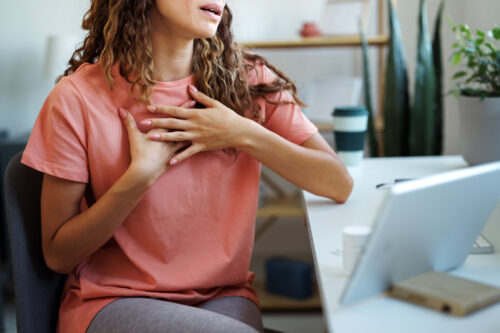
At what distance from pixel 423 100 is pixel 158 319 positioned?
140 centimetres

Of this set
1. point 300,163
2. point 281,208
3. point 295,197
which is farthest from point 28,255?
point 295,197

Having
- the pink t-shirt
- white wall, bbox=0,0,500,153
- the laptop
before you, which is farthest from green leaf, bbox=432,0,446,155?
the laptop

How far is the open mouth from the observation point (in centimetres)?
111

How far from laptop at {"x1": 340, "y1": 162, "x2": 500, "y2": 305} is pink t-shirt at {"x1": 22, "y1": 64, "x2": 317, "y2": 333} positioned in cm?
48

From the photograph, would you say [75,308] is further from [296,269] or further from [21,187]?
[296,269]

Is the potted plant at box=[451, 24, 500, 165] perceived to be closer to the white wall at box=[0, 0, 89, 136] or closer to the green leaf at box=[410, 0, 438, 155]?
the green leaf at box=[410, 0, 438, 155]

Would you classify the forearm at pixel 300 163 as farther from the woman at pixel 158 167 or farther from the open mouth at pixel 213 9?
the open mouth at pixel 213 9

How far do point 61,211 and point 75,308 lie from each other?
0.60 feet

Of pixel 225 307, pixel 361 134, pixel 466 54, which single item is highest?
pixel 466 54

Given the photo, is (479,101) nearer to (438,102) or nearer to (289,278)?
(438,102)

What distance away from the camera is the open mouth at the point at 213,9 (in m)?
1.11

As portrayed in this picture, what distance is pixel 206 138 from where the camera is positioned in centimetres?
112

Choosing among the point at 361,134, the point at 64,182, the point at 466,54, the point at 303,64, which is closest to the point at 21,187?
the point at 64,182

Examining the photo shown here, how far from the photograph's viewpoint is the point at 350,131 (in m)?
1.58
